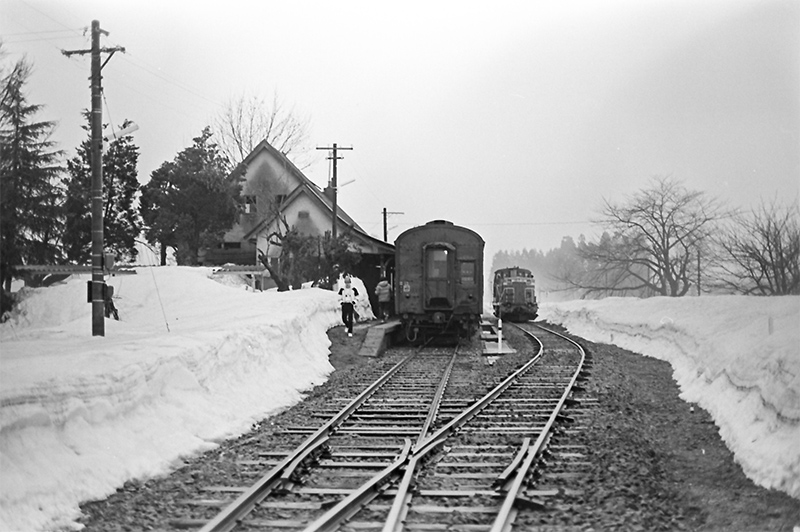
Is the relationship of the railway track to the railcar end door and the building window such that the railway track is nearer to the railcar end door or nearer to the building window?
the railcar end door

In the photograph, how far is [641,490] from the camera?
20.5 feet

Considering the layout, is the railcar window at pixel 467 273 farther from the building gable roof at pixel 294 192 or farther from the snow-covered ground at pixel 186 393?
the building gable roof at pixel 294 192

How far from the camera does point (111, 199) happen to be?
17.2 metres

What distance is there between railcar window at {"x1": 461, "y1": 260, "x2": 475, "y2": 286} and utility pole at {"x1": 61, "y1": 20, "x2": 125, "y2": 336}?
10.5 meters

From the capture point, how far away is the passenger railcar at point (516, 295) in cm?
3966

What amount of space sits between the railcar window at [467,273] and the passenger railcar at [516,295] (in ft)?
59.0

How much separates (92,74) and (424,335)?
12473 mm

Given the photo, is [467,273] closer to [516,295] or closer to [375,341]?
[375,341]

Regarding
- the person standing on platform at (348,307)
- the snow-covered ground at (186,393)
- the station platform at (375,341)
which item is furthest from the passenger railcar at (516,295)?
the snow-covered ground at (186,393)

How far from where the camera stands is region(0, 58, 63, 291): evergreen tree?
10.1m

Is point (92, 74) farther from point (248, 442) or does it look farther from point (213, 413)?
point (248, 442)

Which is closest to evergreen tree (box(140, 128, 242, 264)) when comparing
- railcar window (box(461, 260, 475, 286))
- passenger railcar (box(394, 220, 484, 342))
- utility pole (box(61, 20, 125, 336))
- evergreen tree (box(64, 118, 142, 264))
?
evergreen tree (box(64, 118, 142, 264))

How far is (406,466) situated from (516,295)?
3342cm

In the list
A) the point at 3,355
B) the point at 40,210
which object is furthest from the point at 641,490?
the point at 40,210
